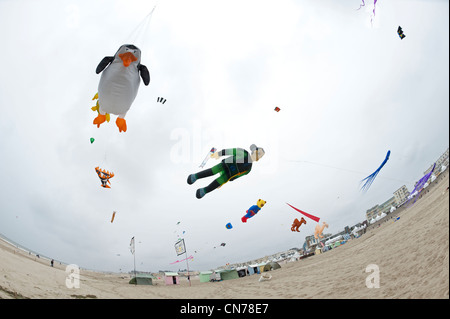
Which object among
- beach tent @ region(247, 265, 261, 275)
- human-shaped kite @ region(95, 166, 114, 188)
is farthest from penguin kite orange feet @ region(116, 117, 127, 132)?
beach tent @ region(247, 265, 261, 275)

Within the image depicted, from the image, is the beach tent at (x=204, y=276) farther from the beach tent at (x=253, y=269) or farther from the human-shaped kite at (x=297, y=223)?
the human-shaped kite at (x=297, y=223)

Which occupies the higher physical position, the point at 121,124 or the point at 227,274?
the point at 121,124

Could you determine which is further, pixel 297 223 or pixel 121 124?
pixel 297 223

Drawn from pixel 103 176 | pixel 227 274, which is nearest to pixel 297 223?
pixel 227 274

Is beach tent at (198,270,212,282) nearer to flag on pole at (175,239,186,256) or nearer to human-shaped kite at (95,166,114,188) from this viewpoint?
flag on pole at (175,239,186,256)

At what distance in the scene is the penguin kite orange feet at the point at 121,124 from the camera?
4.04m

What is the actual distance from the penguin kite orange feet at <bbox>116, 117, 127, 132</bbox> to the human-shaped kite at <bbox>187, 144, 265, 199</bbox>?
6.08 feet

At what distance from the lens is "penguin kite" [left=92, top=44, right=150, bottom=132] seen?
344cm

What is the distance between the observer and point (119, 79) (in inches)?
135

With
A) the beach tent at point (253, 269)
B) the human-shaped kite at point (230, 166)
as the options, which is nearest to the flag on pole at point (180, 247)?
the beach tent at point (253, 269)

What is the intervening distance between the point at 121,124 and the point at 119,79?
972 mm

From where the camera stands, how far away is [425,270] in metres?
2.42

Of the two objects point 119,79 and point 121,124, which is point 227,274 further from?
point 119,79
